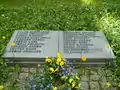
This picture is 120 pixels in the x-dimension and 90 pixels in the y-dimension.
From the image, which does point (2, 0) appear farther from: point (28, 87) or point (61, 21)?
point (28, 87)

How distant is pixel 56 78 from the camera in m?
4.18

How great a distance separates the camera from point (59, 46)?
5.09 metres

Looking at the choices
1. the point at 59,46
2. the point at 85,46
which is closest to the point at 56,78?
the point at 59,46

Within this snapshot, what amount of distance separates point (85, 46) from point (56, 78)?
1.17 meters

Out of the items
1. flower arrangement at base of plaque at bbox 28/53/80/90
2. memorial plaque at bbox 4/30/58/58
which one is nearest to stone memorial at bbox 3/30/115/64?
memorial plaque at bbox 4/30/58/58

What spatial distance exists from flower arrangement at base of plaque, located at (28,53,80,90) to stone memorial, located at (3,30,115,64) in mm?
594

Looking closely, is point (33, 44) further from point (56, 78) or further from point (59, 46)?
point (56, 78)

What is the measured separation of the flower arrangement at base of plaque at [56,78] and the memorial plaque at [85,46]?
61cm

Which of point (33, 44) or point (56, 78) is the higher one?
point (33, 44)

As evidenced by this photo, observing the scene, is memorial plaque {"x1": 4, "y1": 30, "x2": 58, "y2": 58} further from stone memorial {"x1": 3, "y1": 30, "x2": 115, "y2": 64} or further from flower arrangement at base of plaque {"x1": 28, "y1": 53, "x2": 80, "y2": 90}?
flower arrangement at base of plaque {"x1": 28, "y1": 53, "x2": 80, "y2": 90}

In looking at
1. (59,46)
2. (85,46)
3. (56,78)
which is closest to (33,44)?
(59,46)

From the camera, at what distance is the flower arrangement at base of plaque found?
389cm

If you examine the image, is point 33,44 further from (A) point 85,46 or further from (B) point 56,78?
(B) point 56,78

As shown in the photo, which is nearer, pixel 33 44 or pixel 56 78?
pixel 56 78
